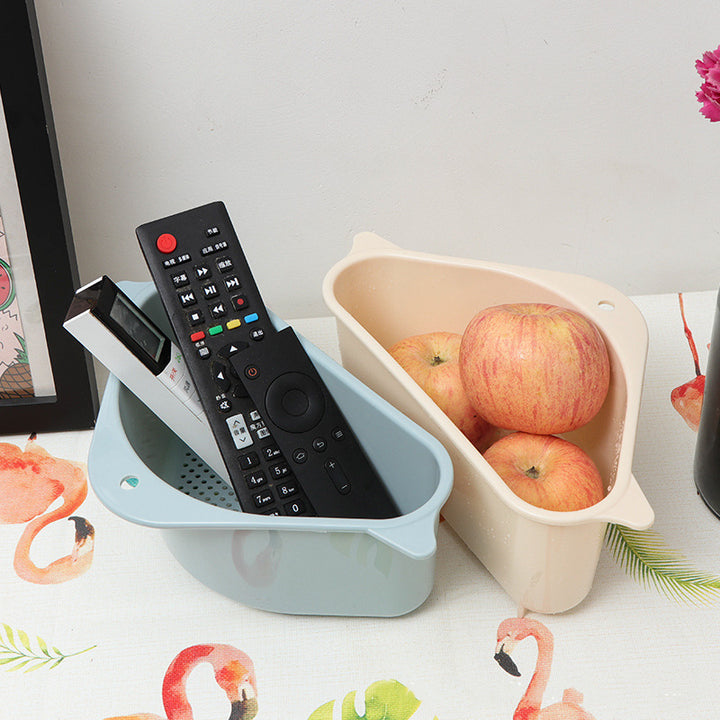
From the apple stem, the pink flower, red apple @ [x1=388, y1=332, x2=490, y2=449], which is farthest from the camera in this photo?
the apple stem

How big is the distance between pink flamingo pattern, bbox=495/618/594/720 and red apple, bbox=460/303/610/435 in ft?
0.35

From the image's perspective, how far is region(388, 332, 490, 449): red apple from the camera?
473mm

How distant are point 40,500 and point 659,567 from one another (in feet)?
1.26

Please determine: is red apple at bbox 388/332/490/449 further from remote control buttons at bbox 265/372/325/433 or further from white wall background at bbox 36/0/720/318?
white wall background at bbox 36/0/720/318

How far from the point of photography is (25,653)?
0.42 meters

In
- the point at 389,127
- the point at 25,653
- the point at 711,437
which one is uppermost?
the point at 389,127

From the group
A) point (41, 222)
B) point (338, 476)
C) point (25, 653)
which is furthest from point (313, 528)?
point (41, 222)

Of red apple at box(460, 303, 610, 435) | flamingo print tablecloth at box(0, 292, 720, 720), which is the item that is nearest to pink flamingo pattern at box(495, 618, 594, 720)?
flamingo print tablecloth at box(0, 292, 720, 720)

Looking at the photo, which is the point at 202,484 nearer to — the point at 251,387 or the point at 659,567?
the point at 251,387

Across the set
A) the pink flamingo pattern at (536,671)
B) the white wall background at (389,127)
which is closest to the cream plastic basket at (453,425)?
the pink flamingo pattern at (536,671)

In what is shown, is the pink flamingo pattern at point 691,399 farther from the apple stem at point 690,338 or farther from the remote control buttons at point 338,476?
the remote control buttons at point 338,476

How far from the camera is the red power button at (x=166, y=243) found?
464 mm

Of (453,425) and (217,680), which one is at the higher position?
(453,425)

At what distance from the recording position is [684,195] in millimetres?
659
